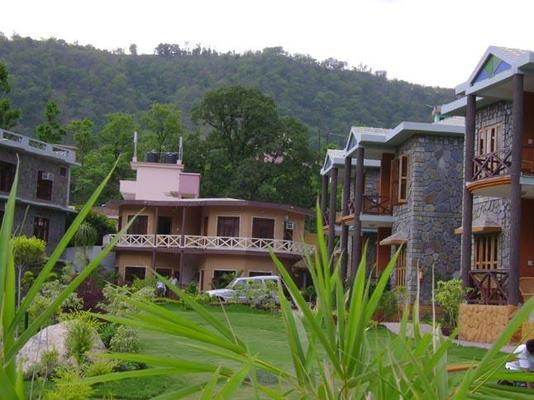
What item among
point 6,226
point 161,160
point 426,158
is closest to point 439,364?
point 6,226

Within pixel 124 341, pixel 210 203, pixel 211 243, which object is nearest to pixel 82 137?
pixel 210 203

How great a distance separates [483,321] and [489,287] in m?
0.91

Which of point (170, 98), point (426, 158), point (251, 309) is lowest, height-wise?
point (251, 309)

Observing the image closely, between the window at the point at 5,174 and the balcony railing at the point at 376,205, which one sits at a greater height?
the window at the point at 5,174

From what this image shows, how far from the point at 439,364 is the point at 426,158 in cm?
2482

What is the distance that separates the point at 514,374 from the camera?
8.77ft

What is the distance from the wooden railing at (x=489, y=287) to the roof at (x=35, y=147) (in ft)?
70.8

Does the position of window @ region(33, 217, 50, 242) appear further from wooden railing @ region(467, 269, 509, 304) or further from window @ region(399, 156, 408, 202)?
wooden railing @ region(467, 269, 509, 304)

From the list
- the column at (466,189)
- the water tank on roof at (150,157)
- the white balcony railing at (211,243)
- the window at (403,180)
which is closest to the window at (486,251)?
the column at (466,189)

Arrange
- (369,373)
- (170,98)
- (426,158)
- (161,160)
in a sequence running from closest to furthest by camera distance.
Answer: (369,373), (426,158), (161,160), (170,98)

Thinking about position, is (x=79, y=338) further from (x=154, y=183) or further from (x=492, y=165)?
(x=154, y=183)

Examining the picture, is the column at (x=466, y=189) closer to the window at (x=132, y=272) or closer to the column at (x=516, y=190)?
the column at (x=516, y=190)

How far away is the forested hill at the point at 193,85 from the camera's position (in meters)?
70.8

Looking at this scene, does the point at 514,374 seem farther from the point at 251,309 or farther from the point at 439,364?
the point at 251,309
